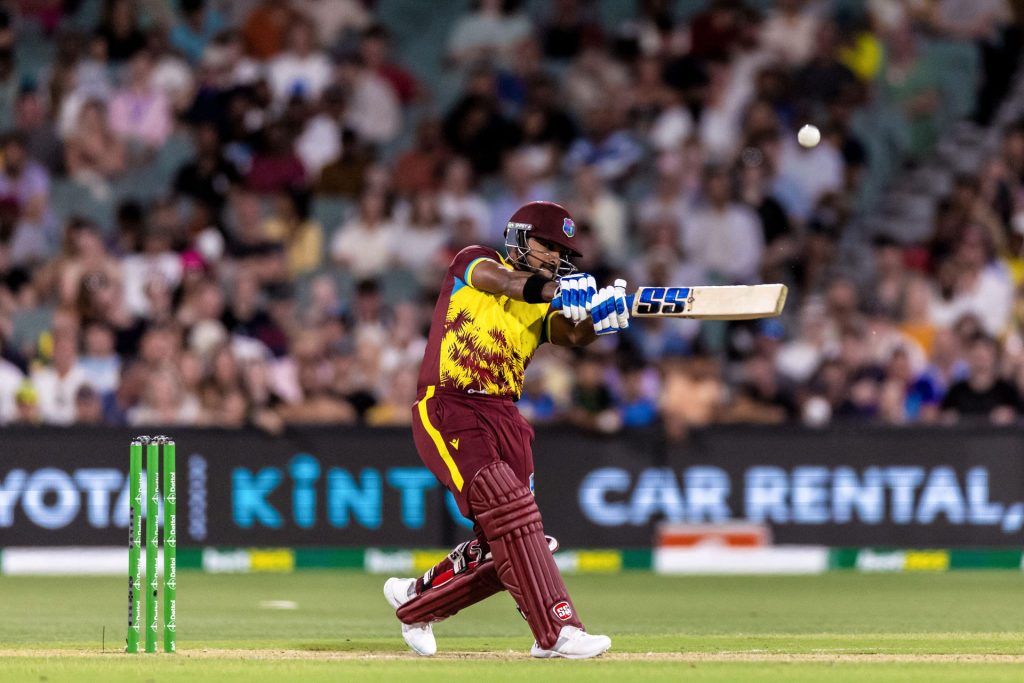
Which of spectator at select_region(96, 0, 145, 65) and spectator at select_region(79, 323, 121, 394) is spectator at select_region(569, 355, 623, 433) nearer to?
spectator at select_region(79, 323, 121, 394)

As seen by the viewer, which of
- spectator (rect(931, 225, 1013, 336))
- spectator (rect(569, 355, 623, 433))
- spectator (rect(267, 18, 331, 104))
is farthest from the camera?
spectator (rect(267, 18, 331, 104))

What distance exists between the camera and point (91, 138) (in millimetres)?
16938

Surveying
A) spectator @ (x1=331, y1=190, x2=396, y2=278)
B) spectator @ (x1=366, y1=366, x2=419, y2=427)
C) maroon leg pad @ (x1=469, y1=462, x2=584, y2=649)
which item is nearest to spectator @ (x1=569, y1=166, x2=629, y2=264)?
spectator @ (x1=331, y1=190, x2=396, y2=278)

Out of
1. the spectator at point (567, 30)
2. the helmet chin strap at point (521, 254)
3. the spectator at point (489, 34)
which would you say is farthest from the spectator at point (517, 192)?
the helmet chin strap at point (521, 254)

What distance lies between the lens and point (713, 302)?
798 cm

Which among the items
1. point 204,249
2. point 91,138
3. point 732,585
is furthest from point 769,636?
point 91,138

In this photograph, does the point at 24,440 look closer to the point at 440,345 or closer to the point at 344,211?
the point at 344,211

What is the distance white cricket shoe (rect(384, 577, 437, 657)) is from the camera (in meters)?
8.49

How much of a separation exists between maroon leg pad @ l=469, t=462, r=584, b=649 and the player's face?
97 centimetres

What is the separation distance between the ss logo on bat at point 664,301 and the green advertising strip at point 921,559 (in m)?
6.55

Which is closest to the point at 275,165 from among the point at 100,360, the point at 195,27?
the point at 195,27

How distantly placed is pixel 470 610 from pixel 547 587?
3576 millimetres

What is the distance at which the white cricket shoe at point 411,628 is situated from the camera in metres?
8.49

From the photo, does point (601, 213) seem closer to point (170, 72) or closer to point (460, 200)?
point (460, 200)
